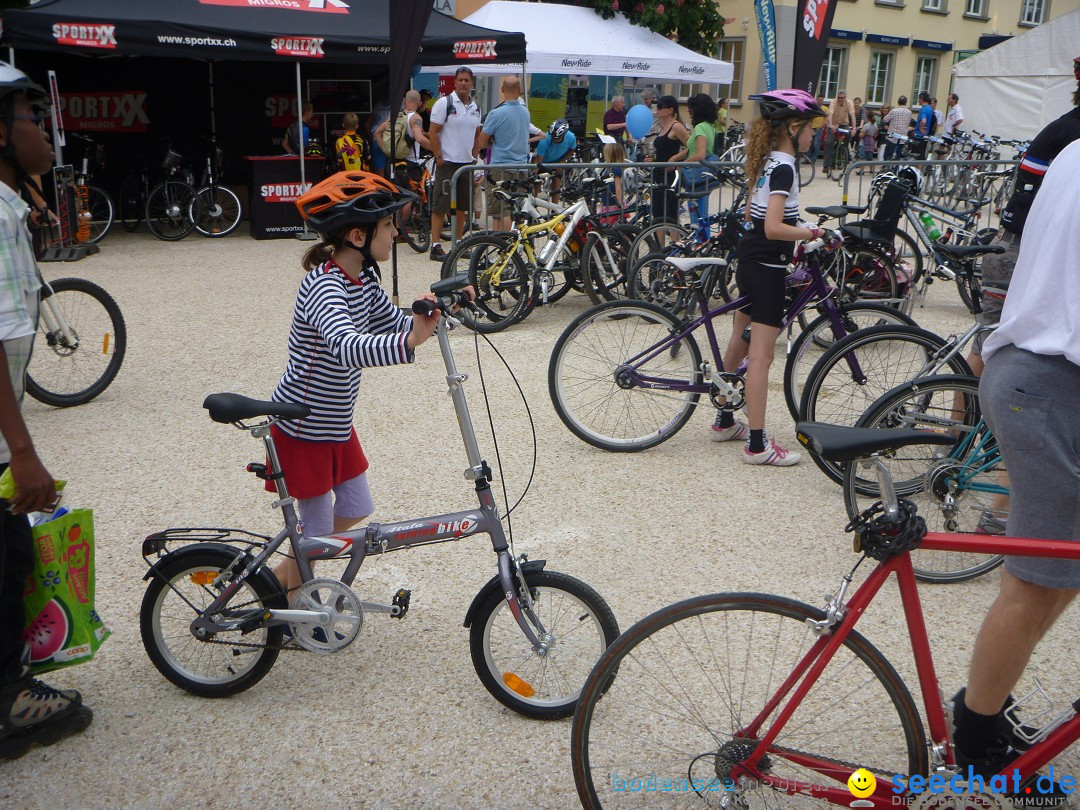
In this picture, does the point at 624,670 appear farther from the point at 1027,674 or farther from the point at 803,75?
the point at 803,75

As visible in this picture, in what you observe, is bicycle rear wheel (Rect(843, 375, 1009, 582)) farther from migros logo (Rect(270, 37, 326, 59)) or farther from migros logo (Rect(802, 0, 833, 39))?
migros logo (Rect(270, 37, 326, 59))

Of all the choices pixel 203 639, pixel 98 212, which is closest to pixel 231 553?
pixel 203 639

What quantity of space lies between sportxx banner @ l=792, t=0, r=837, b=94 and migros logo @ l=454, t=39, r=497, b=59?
503 cm

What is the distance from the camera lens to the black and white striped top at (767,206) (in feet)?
16.3

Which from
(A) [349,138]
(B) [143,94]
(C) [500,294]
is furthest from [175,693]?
(B) [143,94]

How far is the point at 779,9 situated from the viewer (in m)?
30.3

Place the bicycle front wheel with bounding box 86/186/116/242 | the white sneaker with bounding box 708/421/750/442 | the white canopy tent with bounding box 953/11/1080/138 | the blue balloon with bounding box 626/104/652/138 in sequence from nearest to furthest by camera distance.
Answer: the white sneaker with bounding box 708/421/750/442, the bicycle front wheel with bounding box 86/186/116/242, the blue balloon with bounding box 626/104/652/138, the white canopy tent with bounding box 953/11/1080/138

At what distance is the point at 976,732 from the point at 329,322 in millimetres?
2021

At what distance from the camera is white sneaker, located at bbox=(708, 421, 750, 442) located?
569 centimetres

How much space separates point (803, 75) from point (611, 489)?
5.59m

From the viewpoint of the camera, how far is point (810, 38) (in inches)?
A: 357

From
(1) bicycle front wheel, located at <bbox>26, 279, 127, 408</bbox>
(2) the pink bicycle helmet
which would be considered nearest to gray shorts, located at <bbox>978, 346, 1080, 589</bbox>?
(2) the pink bicycle helmet

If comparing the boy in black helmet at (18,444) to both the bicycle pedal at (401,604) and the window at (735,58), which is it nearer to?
the bicycle pedal at (401,604)

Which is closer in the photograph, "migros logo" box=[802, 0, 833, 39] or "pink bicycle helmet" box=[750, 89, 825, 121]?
"pink bicycle helmet" box=[750, 89, 825, 121]
